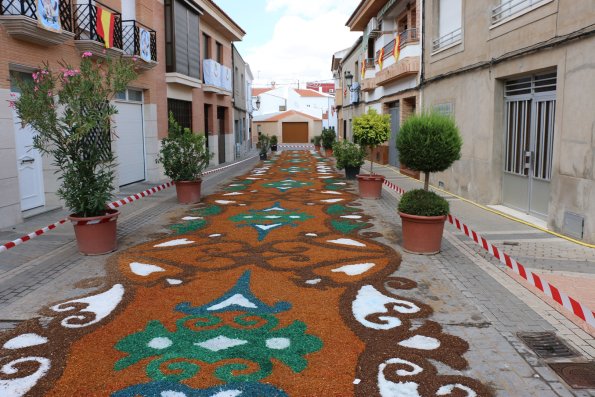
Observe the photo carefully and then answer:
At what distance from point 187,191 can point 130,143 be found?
15.1ft

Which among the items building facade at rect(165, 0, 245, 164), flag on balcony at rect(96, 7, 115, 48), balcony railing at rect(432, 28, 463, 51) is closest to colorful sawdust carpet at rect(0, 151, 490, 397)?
flag on balcony at rect(96, 7, 115, 48)

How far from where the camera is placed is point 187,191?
12.3 meters

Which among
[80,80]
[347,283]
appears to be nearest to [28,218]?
[80,80]

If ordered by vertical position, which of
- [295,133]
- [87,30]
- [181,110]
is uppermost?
[87,30]

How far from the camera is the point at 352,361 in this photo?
4.06 meters

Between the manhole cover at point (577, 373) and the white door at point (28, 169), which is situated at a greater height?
the white door at point (28, 169)

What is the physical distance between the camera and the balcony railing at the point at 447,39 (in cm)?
1361

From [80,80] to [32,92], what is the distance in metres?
0.67

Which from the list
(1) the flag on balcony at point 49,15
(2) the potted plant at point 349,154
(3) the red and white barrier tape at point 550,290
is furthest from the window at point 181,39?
(3) the red and white barrier tape at point 550,290

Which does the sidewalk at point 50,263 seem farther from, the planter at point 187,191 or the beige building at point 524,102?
the beige building at point 524,102

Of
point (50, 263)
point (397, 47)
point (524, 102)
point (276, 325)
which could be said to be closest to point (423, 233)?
point (276, 325)

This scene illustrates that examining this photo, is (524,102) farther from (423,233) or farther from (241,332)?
(241,332)

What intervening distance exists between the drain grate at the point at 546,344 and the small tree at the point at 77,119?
19.6 ft

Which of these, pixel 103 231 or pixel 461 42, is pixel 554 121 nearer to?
pixel 461 42
